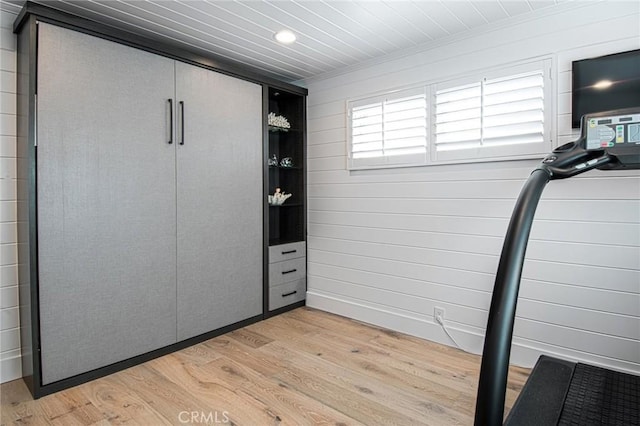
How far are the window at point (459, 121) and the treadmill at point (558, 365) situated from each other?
3.93 ft

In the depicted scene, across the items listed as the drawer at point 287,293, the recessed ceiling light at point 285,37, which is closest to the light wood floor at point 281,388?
the drawer at point 287,293

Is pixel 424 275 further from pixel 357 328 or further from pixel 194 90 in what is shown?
pixel 194 90

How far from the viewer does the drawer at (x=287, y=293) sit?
350 centimetres

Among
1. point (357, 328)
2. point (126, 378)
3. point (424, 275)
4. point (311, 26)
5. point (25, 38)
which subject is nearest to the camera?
point (25, 38)

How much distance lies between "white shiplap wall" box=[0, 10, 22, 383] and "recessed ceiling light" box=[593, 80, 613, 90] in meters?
3.52

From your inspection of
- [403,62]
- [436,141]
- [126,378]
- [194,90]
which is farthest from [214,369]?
[403,62]

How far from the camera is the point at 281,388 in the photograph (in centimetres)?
226

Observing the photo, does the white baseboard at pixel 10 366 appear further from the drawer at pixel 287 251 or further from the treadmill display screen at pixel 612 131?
the treadmill display screen at pixel 612 131

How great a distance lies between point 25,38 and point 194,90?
100 centimetres

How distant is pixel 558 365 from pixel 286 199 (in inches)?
107

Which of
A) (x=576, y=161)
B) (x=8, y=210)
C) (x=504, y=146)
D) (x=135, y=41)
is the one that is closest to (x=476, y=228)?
(x=504, y=146)

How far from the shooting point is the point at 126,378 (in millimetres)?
2379

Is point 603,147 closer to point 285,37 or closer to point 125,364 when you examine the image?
point 285,37

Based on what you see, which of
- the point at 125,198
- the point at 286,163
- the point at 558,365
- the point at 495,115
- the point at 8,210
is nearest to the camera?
the point at 558,365
